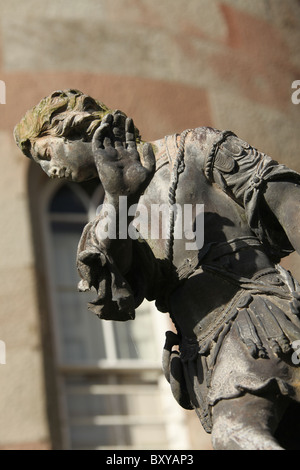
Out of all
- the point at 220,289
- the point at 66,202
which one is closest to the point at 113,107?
the point at 66,202

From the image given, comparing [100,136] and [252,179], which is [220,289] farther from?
[100,136]

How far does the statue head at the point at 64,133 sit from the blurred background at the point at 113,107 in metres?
4.58

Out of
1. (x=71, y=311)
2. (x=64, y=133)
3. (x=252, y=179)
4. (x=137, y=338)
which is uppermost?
(x=64, y=133)

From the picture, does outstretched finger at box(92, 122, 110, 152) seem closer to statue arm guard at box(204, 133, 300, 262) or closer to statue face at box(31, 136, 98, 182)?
statue face at box(31, 136, 98, 182)

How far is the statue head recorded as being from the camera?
3701 mm

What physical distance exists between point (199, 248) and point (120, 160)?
0.43 meters

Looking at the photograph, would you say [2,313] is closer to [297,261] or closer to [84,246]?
[297,261]

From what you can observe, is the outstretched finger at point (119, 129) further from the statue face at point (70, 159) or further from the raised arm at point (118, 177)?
the statue face at point (70, 159)

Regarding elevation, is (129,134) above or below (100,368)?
above

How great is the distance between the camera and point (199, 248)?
3635 millimetres

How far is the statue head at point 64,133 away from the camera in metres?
3.70

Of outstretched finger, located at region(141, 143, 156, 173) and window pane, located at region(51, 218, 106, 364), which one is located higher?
outstretched finger, located at region(141, 143, 156, 173)

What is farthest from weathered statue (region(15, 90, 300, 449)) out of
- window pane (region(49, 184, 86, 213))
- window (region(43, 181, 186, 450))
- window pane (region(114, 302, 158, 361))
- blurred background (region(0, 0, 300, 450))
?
window pane (region(49, 184, 86, 213))

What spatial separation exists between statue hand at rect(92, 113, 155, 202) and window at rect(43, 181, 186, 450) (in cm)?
518
